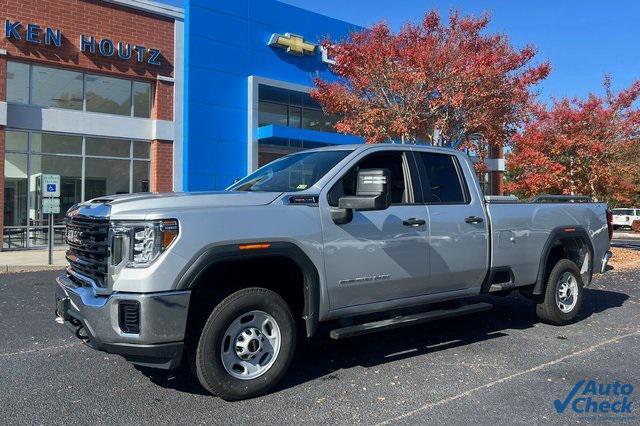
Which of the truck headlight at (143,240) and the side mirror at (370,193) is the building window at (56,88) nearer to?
the truck headlight at (143,240)

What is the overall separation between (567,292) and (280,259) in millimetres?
4134

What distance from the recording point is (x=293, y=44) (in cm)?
1877

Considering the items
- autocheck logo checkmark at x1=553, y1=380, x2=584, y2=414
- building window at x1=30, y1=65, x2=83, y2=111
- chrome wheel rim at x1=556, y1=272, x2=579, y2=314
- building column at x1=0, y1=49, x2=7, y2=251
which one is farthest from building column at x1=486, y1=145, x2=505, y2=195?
autocheck logo checkmark at x1=553, y1=380, x2=584, y2=414

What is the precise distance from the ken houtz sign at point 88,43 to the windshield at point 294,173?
12252 mm

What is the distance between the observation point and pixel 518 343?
19.3 ft

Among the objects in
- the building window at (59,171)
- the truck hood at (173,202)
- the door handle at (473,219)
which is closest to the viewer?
the truck hood at (173,202)

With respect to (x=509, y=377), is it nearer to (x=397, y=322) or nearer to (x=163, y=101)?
(x=397, y=322)

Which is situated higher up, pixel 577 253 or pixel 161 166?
pixel 161 166

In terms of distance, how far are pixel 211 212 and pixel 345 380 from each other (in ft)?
5.97

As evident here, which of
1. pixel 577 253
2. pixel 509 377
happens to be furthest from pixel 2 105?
pixel 509 377

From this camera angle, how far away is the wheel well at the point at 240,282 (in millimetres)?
4133

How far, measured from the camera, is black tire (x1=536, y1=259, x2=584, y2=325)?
6.54 metres

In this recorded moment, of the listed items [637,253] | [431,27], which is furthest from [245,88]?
[637,253]

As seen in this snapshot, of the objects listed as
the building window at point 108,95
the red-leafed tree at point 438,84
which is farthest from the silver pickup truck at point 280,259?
the building window at point 108,95
